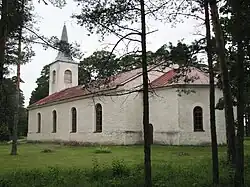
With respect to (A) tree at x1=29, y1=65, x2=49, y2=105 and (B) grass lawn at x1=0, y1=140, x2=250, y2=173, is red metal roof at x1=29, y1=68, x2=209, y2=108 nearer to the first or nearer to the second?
(B) grass lawn at x1=0, y1=140, x2=250, y2=173

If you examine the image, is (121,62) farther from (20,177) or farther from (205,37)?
(20,177)

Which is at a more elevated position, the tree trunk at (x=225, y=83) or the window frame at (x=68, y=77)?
the window frame at (x=68, y=77)

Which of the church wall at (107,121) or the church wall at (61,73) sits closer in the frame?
the church wall at (107,121)

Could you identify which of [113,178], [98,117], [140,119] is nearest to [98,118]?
[98,117]

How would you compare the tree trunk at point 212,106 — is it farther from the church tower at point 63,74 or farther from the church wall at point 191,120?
the church tower at point 63,74

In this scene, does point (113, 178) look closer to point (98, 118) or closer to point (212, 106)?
point (212, 106)

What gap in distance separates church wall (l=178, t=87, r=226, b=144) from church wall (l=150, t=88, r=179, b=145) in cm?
50

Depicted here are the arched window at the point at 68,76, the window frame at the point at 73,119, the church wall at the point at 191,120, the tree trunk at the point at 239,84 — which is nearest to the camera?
the tree trunk at the point at 239,84

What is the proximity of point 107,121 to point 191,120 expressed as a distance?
793 cm

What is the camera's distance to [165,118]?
2852 centimetres

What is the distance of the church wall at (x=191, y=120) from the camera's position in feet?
89.7

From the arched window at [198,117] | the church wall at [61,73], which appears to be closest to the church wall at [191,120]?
the arched window at [198,117]

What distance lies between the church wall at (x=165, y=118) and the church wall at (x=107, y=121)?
1.90m

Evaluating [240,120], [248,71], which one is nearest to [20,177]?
[240,120]
